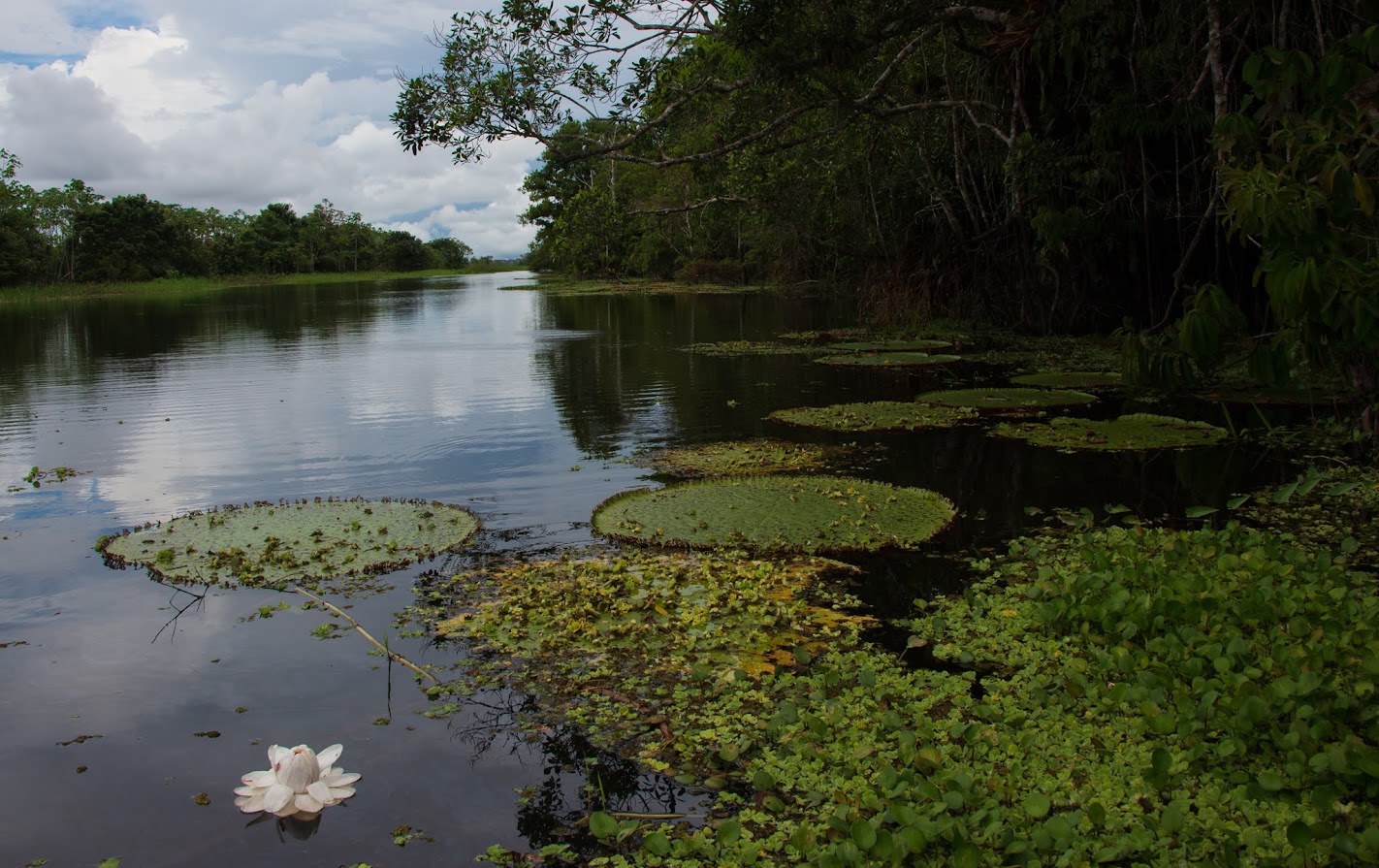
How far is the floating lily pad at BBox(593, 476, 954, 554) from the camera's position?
6.45 m

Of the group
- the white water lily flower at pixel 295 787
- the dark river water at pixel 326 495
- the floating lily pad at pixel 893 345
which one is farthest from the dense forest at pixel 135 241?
the white water lily flower at pixel 295 787

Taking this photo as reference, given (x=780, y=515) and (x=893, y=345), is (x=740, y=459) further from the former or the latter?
(x=893, y=345)

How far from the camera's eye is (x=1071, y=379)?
12.5 m

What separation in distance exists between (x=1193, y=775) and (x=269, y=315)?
3648 cm

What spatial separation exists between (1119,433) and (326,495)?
287 inches

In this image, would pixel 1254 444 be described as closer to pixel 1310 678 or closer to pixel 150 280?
pixel 1310 678

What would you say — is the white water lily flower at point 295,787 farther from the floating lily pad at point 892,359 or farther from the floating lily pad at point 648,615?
the floating lily pad at point 892,359

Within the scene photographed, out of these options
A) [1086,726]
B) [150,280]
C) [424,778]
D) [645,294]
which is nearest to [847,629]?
[1086,726]

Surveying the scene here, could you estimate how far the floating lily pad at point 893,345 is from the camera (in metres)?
17.5

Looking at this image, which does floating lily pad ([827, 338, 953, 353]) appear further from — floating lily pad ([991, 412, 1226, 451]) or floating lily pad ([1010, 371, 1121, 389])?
floating lily pad ([991, 412, 1226, 451])

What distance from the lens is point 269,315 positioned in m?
35.3

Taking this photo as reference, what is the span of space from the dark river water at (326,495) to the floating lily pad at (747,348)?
1.89ft

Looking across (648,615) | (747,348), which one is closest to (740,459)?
(648,615)

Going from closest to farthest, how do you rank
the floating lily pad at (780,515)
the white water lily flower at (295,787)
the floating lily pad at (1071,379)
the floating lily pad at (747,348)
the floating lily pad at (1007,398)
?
the white water lily flower at (295,787), the floating lily pad at (780,515), the floating lily pad at (1007,398), the floating lily pad at (1071,379), the floating lily pad at (747,348)
